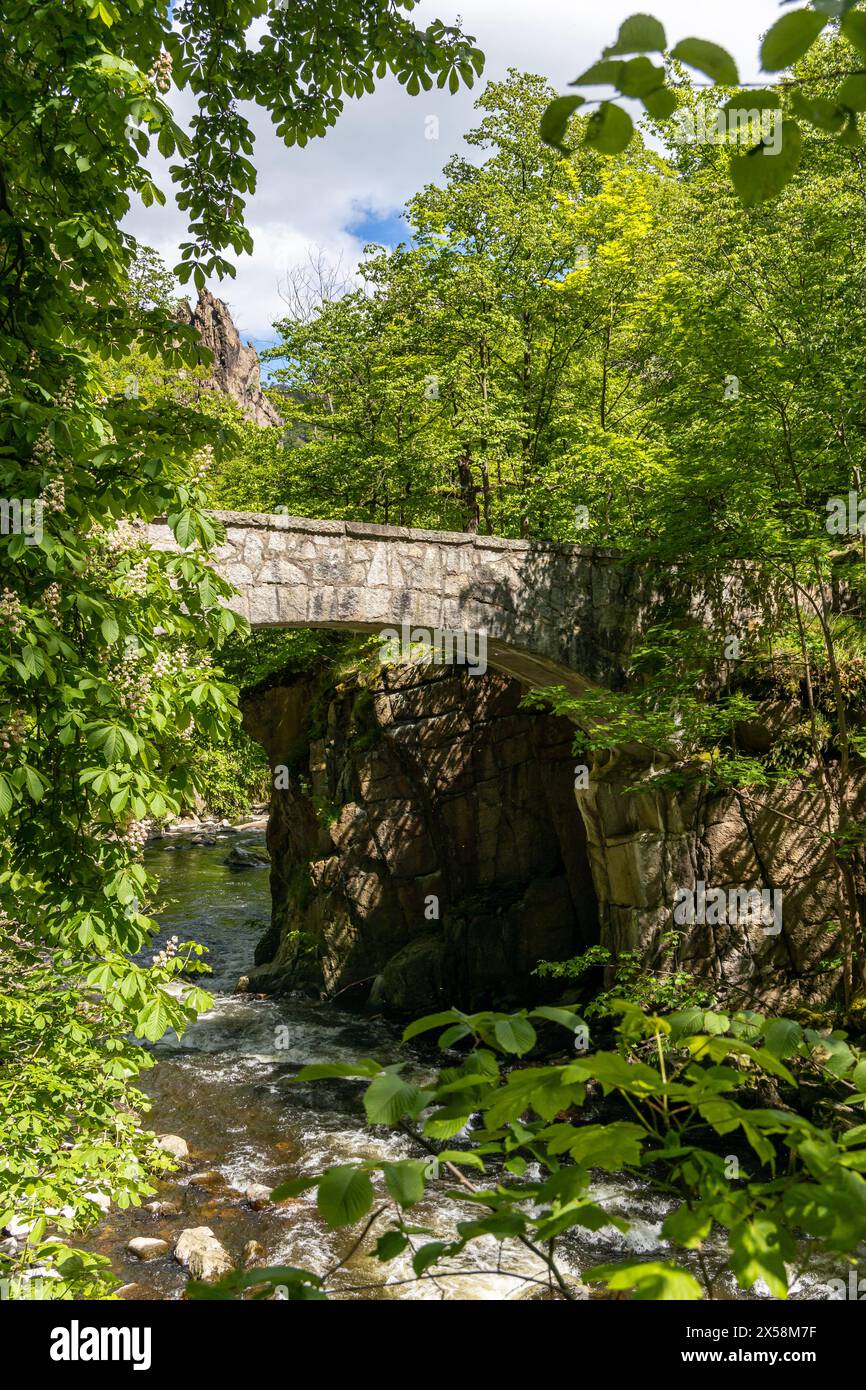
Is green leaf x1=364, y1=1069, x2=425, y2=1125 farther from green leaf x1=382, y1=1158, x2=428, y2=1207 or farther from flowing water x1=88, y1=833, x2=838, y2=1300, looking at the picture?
flowing water x1=88, y1=833, x2=838, y2=1300

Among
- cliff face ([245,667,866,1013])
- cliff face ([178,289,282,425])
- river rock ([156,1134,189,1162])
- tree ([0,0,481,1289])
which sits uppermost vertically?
cliff face ([178,289,282,425])

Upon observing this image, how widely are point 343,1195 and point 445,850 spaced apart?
34.1 ft

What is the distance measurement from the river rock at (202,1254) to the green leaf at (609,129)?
6.13 meters

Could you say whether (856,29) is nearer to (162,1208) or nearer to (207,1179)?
(162,1208)

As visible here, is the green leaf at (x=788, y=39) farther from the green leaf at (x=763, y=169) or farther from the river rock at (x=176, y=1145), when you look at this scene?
the river rock at (x=176, y=1145)

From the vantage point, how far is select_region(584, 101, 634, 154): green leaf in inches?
37.0

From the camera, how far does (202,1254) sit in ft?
18.8

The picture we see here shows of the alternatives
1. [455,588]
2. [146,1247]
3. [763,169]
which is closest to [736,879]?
[455,588]

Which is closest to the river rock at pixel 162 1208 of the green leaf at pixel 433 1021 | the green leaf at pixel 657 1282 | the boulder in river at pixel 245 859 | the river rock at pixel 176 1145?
the river rock at pixel 176 1145

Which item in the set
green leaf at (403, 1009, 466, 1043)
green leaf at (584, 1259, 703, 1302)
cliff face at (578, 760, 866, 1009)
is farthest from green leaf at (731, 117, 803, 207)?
cliff face at (578, 760, 866, 1009)

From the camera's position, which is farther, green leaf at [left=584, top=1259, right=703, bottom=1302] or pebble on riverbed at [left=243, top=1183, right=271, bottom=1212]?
pebble on riverbed at [left=243, top=1183, right=271, bottom=1212]

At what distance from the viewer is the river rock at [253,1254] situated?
576cm

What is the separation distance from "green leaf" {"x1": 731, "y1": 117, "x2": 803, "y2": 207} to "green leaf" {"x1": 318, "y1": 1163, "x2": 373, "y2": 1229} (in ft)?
3.66
